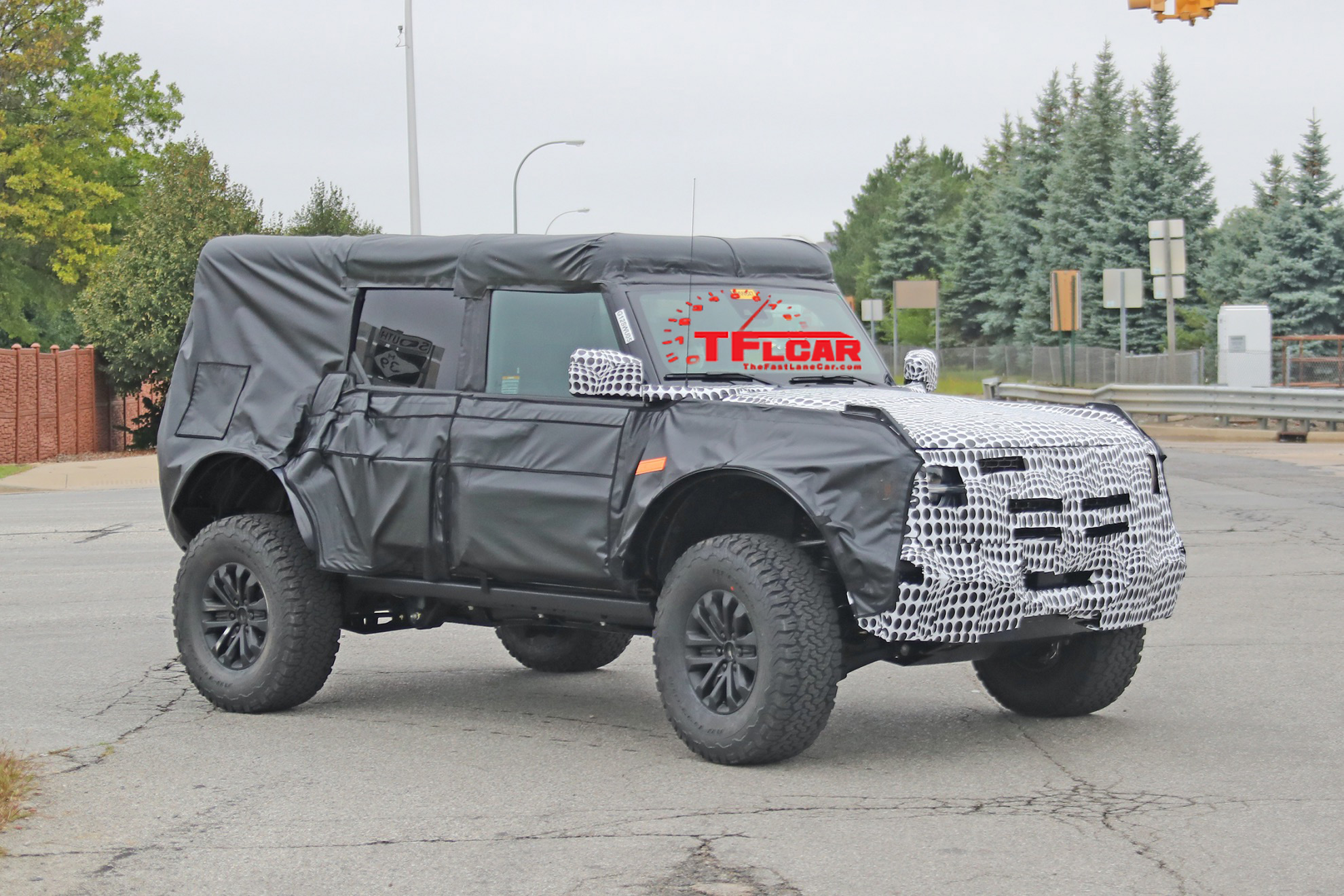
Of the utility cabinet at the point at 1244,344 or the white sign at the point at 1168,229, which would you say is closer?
the white sign at the point at 1168,229

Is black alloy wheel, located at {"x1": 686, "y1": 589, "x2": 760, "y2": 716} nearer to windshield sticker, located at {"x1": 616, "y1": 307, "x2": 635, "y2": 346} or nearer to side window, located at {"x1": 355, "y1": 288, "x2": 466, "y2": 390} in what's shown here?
windshield sticker, located at {"x1": 616, "y1": 307, "x2": 635, "y2": 346}

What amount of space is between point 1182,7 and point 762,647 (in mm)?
15717

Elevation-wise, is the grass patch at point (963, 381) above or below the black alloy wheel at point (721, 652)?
above

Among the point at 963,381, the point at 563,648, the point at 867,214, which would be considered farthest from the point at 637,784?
the point at 867,214

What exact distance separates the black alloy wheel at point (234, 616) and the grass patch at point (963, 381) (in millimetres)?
54072

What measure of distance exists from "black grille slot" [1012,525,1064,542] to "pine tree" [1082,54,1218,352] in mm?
51505

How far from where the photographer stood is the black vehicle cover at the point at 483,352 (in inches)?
239

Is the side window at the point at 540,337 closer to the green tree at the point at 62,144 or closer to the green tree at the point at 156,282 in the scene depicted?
the green tree at the point at 156,282

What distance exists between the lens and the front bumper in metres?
6.03

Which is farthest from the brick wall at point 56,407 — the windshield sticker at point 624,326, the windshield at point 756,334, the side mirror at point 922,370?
the windshield sticker at point 624,326

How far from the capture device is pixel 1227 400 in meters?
32.4

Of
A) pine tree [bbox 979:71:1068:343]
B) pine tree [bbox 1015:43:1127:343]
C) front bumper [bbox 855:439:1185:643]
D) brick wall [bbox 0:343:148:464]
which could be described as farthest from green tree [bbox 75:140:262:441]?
pine tree [bbox 979:71:1068:343]

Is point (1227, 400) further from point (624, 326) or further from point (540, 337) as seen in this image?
point (624, 326)

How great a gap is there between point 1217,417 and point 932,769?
30.1 meters
